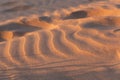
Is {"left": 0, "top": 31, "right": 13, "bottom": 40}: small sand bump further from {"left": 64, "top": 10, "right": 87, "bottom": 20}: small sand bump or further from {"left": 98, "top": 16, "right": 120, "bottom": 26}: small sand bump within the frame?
{"left": 98, "top": 16, "right": 120, "bottom": 26}: small sand bump

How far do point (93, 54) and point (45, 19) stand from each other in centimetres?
169

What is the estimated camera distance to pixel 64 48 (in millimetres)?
3000

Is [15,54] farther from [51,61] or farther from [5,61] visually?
[51,61]

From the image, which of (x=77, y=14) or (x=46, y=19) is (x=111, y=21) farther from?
(x=46, y=19)

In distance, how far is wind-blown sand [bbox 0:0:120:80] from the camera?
2.49 metres

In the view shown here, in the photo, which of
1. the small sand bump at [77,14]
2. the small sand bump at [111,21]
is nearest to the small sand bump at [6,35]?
the small sand bump at [77,14]

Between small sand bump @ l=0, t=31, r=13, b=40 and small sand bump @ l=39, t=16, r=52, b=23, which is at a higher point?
small sand bump @ l=39, t=16, r=52, b=23

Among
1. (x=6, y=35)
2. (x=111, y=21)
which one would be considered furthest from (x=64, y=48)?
(x=6, y=35)

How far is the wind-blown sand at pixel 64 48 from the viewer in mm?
2490

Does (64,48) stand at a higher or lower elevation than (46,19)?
lower

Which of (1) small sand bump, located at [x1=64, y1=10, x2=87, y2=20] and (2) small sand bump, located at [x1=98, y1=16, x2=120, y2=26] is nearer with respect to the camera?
(2) small sand bump, located at [x1=98, y1=16, x2=120, y2=26]

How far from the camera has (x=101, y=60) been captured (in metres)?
2.67

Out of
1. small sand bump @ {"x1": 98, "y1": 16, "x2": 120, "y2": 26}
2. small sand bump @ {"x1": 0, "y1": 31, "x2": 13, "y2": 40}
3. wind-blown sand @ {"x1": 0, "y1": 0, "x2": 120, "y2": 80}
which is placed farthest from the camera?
small sand bump @ {"x1": 0, "y1": 31, "x2": 13, "y2": 40}

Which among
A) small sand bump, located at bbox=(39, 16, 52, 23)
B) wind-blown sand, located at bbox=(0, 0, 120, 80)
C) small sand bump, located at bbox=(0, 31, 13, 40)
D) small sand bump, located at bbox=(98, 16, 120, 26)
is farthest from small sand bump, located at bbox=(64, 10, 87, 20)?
small sand bump, located at bbox=(0, 31, 13, 40)
